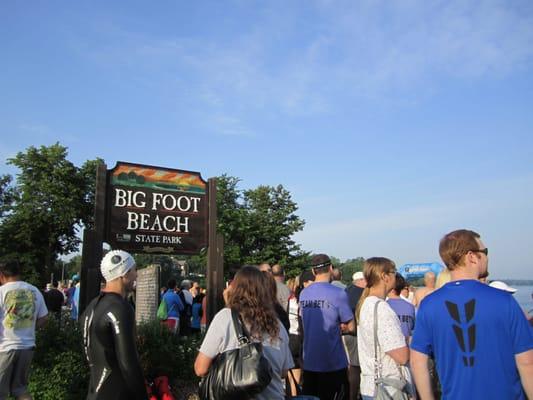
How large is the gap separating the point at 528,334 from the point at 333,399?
2.59 m

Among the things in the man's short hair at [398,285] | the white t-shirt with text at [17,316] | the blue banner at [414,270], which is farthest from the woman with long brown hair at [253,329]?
the blue banner at [414,270]

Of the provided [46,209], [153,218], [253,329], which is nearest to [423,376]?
[253,329]

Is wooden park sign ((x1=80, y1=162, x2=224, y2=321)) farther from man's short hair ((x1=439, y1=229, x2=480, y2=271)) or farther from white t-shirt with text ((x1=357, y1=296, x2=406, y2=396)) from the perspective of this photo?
man's short hair ((x1=439, y1=229, x2=480, y2=271))

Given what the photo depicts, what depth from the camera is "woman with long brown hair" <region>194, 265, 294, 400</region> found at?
9.46ft

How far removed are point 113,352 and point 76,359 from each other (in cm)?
332

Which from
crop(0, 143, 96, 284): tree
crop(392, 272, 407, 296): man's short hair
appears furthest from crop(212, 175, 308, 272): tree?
crop(392, 272, 407, 296): man's short hair

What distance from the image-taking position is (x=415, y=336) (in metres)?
2.82

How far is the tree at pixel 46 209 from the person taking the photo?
36.8m

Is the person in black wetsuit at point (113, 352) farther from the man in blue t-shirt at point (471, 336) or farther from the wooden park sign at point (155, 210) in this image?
the wooden park sign at point (155, 210)

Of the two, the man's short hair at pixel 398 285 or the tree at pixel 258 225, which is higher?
the tree at pixel 258 225

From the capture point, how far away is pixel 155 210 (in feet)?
24.6

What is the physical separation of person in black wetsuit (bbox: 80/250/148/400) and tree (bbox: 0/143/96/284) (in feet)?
122

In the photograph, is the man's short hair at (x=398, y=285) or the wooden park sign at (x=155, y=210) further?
the wooden park sign at (x=155, y=210)

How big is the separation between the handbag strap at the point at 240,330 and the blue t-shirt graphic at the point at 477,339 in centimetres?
111
